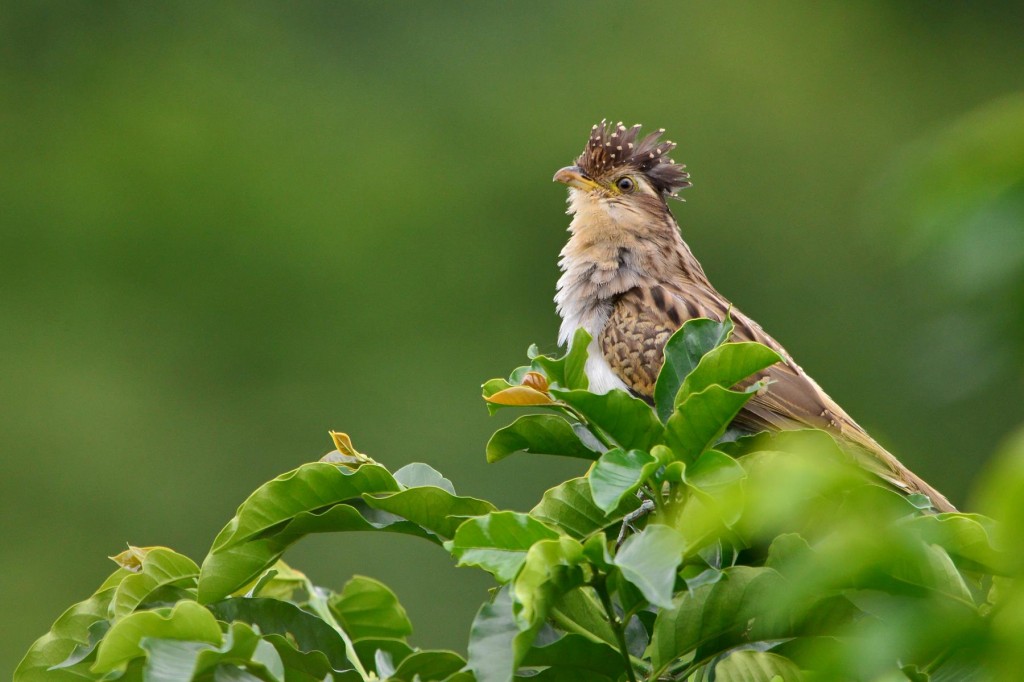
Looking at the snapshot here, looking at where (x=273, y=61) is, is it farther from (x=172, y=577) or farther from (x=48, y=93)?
(x=172, y=577)

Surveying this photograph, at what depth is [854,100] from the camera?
61.6 feet

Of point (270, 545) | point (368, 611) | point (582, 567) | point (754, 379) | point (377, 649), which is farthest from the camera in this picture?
point (754, 379)

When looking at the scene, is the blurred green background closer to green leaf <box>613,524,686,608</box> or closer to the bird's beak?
the bird's beak

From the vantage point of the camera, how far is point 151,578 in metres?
2.26

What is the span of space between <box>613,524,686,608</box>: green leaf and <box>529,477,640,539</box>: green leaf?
1.19 feet

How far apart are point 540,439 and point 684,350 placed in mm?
299

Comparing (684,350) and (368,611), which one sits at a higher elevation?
(684,350)

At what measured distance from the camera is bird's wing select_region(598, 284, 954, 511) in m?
3.90

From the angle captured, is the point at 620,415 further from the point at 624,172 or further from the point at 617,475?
the point at 624,172

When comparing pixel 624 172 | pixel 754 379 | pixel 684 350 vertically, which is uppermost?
pixel 624 172

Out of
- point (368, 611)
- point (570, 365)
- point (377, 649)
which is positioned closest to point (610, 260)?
point (368, 611)

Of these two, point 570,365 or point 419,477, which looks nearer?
point 570,365

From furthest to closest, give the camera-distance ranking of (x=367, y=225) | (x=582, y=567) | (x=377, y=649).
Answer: (x=367, y=225) < (x=377, y=649) < (x=582, y=567)

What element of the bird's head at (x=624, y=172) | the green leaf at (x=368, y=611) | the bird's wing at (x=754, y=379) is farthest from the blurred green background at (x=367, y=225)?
the green leaf at (x=368, y=611)
